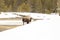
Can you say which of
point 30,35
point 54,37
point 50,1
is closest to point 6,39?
point 30,35

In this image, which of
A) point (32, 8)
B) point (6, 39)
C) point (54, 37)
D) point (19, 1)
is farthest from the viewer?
point (19, 1)

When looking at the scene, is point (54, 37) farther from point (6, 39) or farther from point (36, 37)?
point (6, 39)

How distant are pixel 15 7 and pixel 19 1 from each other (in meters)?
0.86

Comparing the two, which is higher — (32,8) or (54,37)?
(54,37)

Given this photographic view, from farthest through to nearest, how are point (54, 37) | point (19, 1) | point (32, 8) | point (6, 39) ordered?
point (19, 1)
point (32, 8)
point (54, 37)
point (6, 39)

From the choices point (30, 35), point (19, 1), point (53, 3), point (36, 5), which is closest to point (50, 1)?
point (53, 3)

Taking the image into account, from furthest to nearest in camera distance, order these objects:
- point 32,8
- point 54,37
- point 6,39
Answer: point 32,8
point 54,37
point 6,39

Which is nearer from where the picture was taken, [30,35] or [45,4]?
[30,35]

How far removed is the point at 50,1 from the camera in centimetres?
1639

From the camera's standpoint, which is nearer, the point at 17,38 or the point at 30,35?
the point at 17,38

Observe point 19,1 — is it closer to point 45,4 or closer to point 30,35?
point 45,4

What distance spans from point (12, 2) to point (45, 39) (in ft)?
→ 46.2

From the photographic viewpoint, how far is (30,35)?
331 centimetres

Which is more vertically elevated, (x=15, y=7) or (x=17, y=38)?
(x=17, y=38)
